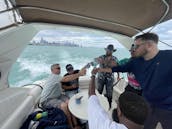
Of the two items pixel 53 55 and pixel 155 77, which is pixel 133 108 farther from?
pixel 53 55

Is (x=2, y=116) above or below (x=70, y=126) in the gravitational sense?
above

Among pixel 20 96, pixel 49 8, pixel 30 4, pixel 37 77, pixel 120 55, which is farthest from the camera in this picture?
pixel 120 55

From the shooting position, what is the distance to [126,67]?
2758 mm

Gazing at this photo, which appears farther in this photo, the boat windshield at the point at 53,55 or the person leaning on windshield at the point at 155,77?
the boat windshield at the point at 53,55

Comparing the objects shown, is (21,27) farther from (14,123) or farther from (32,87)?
(32,87)

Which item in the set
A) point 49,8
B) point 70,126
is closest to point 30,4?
point 49,8

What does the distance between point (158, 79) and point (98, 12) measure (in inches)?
39.4

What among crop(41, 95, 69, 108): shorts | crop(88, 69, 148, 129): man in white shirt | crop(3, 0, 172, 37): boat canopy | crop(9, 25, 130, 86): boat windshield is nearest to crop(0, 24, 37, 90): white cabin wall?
crop(3, 0, 172, 37): boat canopy

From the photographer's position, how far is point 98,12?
2729 millimetres

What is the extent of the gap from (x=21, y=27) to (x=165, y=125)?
1.88m

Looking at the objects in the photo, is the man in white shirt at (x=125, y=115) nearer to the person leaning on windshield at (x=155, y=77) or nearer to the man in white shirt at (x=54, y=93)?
the person leaning on windshield at (x=155, y=77)

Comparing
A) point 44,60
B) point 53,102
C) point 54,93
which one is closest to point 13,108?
point 53,102

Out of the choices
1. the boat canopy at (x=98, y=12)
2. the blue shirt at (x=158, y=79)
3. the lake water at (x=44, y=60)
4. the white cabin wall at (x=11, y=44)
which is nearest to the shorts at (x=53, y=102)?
the white cabin wall at (x=11, y=44)

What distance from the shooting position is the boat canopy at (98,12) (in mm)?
2353
